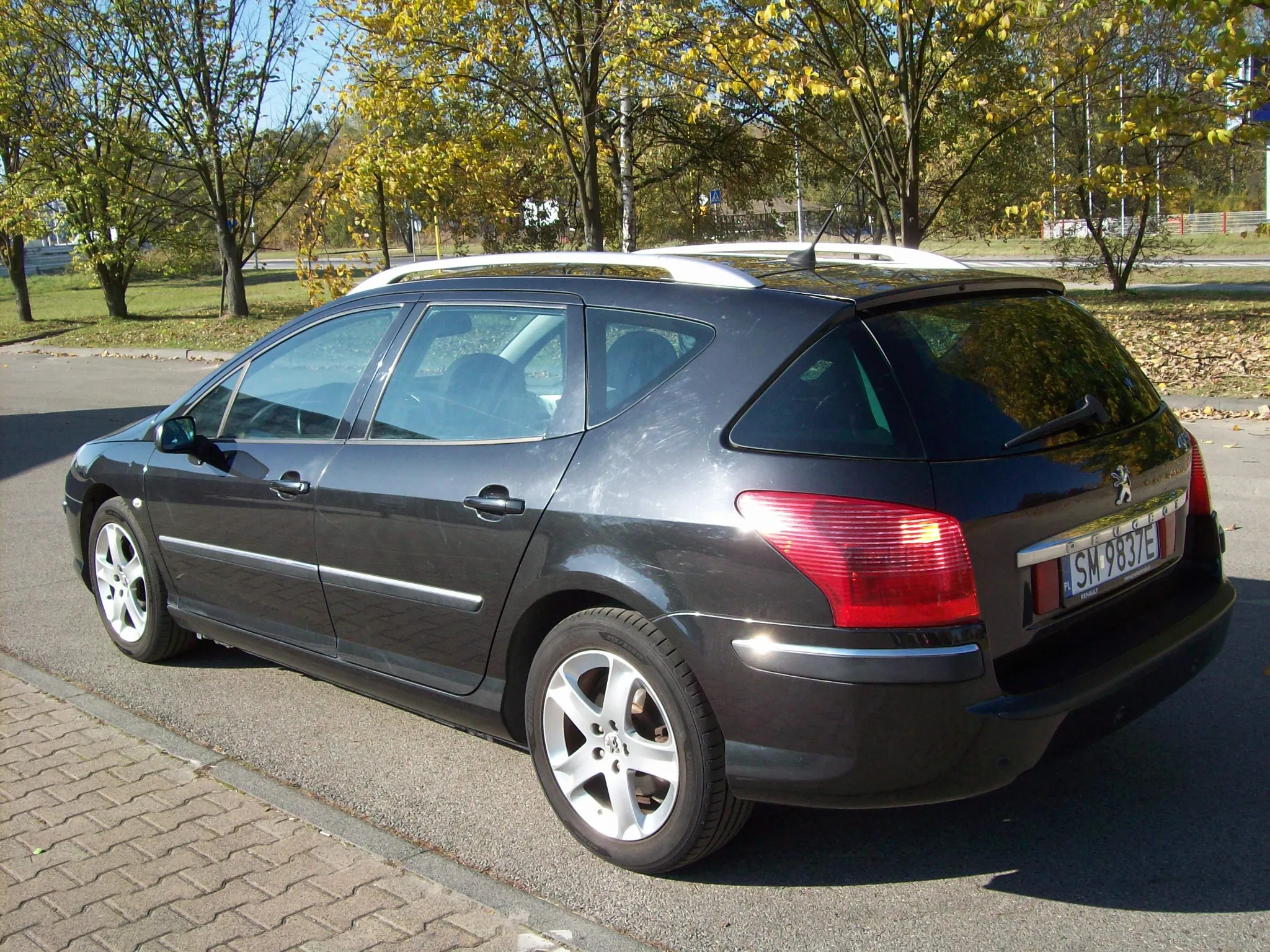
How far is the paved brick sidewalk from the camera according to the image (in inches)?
121

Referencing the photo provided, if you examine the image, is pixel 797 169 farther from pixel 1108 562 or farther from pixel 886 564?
pixel 886 564

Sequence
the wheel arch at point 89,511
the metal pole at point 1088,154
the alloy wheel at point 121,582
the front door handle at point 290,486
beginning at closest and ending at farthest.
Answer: the front door handle at point 290,486 → the alloy wheel at point 121,582 → the wheel arch at point 89,511 → the metal pole at point 1088,154

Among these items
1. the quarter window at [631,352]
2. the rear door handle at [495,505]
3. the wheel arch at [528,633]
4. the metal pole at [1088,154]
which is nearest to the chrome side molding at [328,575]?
the wheel arch at [528,633]

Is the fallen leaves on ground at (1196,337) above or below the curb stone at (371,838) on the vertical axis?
above

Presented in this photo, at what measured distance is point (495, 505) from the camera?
11.6 ft

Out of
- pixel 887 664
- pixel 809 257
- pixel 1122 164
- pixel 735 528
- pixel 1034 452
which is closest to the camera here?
pixel 887 664

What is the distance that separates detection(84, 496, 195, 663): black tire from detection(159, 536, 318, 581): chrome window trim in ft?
0.62

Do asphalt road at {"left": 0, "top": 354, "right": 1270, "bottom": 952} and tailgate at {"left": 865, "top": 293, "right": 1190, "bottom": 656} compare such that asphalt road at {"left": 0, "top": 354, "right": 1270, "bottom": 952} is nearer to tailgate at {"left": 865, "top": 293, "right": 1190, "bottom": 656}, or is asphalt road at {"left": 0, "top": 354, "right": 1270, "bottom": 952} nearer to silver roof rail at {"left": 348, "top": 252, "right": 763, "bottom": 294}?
tailgate at {"left": 865, "top": 293, "right": 1190, "bottom": 656}

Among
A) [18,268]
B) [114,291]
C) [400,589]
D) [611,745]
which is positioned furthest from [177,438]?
[18,268]

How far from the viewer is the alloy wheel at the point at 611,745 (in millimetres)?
3242

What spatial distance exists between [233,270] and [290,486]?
23.1 m

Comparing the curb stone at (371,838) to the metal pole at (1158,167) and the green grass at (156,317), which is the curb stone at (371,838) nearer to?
the metal pole at (1158,167)

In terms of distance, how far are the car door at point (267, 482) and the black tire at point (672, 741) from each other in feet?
4.09

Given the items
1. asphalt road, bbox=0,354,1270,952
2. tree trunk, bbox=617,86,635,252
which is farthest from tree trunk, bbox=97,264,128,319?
asphalt road, bbox=0,354,1270,952
